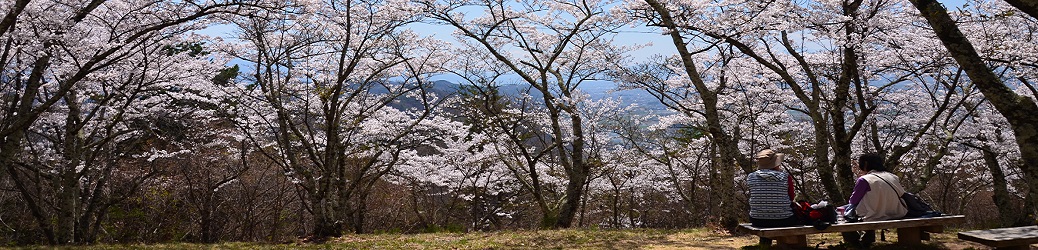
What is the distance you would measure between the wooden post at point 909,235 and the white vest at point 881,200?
203 mm

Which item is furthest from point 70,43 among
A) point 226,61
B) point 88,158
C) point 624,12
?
point 624,12

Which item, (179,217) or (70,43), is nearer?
(70,43)

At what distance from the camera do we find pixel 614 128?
15930 millimetres

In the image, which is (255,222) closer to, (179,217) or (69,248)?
(179,217)

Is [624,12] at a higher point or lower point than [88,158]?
higher

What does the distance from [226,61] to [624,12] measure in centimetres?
691

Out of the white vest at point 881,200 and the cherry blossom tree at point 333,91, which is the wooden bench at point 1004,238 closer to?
the white vest at point 881,200

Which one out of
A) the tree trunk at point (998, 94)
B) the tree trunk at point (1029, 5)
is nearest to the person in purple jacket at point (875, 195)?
the tree trunk at point (998, 94)

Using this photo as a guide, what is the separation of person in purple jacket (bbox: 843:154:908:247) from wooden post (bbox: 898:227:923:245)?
20 cm

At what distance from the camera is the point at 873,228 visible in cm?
462

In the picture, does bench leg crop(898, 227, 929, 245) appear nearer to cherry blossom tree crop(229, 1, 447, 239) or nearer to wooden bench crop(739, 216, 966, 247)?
wooden bench crop(739, 216, 966, 247)

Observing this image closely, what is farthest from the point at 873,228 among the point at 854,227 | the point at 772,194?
the point at 772,194

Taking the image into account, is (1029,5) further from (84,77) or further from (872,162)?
(84,77)

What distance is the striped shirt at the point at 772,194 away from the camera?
4715 millimetres
